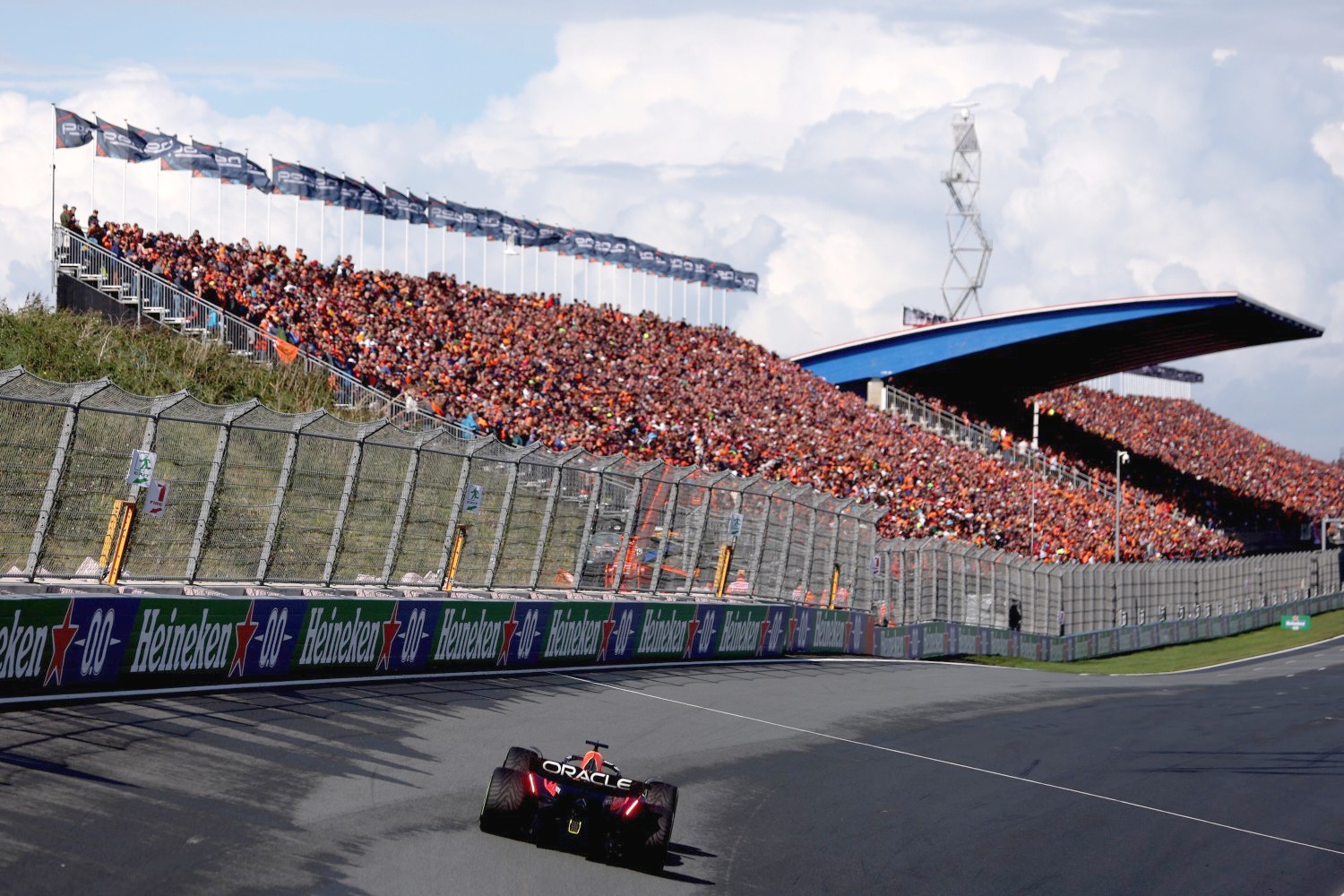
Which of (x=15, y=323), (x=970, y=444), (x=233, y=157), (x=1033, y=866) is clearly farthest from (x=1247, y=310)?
(x=1033, y=866)

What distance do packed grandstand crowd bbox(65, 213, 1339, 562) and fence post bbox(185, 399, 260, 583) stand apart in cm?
1407

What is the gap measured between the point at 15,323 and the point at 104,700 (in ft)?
52.3

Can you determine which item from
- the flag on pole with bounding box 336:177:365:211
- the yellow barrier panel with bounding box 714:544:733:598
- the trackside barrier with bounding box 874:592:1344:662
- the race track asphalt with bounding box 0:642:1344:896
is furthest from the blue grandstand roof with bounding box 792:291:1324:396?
the race track asphalt with bounding box 0:642:1344:896

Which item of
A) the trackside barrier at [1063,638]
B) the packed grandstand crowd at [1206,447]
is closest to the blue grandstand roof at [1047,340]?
the packed grandstand crowd at [1206,447]

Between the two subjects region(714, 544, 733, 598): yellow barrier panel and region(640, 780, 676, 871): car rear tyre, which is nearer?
region(640, 780, 676, 871): car rear tyre

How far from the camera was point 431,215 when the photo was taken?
5200cm

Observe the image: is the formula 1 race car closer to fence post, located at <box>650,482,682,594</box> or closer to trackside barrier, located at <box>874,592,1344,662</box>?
fence post, located at <box>650,482,682,594</box>

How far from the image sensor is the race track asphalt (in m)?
8.52

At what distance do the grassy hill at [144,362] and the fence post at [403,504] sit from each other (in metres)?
8.83

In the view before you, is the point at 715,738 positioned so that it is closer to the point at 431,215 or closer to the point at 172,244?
the point at 172,244

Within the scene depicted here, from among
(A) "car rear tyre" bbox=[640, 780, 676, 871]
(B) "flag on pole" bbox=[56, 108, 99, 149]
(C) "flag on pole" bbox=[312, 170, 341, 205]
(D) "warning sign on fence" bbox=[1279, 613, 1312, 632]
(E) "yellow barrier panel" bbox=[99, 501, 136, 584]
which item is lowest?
(A) "car rear tyre" bbox=[640, 780, 676, 871]

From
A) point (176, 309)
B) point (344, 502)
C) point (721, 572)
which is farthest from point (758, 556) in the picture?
point (176, 309)

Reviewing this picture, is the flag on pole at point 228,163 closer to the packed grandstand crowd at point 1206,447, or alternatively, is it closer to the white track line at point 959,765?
the white track line at point 959,765

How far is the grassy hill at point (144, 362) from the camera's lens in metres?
25.0
